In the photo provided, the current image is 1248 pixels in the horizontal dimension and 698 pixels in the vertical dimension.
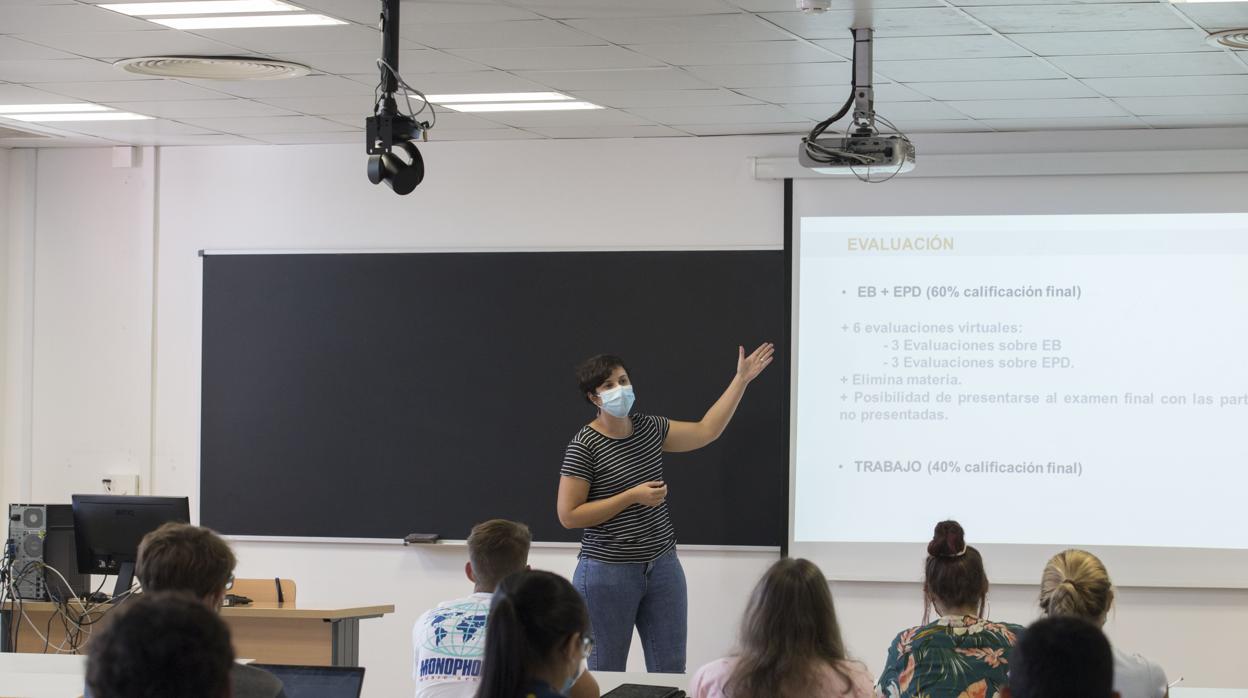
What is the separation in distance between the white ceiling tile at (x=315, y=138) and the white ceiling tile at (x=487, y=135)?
1.42ft

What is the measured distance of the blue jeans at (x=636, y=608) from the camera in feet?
16.2

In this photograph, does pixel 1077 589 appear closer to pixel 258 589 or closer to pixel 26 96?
pixel 258 589

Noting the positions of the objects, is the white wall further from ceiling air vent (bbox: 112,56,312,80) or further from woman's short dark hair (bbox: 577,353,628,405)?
ceiling air vent (bbox: 112,56,312,80)

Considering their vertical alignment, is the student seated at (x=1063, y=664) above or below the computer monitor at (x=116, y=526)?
above

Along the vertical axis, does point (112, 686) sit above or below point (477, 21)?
below

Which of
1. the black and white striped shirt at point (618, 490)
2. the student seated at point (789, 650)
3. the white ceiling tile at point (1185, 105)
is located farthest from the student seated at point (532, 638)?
the white ceiling tile at point (1185, 105)

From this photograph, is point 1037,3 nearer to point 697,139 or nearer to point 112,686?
point 697,139

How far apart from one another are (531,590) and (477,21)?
7.99 feet

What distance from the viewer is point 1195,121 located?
5.76 m

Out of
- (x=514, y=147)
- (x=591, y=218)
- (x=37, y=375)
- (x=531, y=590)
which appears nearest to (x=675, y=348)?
(x=591, y=218)

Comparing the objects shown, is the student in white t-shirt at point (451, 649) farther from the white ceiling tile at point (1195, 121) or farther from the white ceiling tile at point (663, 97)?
the white ceiling tile at point (1195, 121)

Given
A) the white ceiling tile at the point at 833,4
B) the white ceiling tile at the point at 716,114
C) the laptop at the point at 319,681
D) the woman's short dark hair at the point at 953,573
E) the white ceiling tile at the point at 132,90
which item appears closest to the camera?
the laptop at the point at 319,681

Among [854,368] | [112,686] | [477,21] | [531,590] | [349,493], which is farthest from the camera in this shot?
[349,493]

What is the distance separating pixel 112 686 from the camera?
4.84 feet
